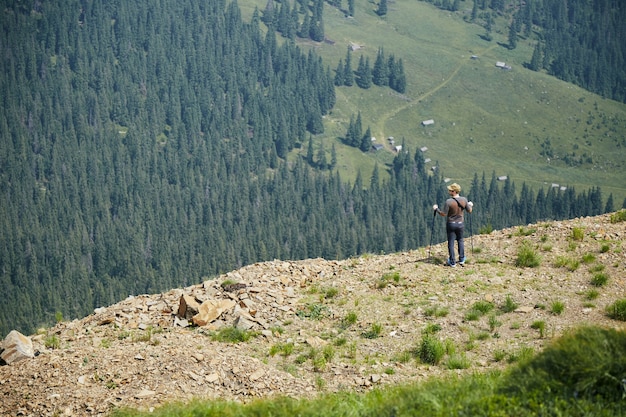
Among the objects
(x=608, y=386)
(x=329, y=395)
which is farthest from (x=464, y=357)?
(x=608, y=386)

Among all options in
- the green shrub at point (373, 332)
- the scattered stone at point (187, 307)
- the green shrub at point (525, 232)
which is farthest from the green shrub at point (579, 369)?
the green shrub at point (525, 232)

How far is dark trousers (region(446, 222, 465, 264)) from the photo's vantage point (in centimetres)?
3566

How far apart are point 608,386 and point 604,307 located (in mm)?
10916

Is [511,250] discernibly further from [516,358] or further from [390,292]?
[516,358]

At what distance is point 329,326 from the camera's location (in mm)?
32438

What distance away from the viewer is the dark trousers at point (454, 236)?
3566 centimetres

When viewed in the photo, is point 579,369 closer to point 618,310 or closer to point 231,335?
point 618,310

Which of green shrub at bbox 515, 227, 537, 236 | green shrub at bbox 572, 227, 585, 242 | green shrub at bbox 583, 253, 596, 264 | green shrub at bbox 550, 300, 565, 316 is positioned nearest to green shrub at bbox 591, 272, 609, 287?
green shrub at bbox 583, 253, 596, 264

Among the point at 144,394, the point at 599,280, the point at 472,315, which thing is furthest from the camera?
the point at 599,280

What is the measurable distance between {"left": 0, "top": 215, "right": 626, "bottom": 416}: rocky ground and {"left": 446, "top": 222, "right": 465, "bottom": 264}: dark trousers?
26.5 inches

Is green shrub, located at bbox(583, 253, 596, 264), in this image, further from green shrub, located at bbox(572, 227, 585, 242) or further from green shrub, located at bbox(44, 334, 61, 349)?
green shrub, located at bbox(44, 334, 61, 349)

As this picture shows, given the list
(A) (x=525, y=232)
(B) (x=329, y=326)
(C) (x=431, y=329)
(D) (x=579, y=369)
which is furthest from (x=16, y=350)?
(A) (x=525, y=232)

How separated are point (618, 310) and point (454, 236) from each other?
7.99m

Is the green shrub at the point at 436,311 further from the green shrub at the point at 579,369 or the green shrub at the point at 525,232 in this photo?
the green shrub at the point at 579,369
